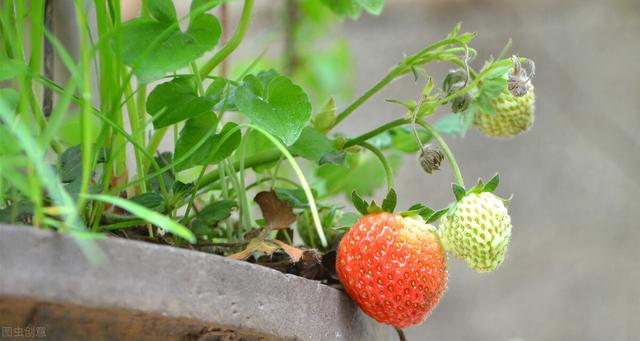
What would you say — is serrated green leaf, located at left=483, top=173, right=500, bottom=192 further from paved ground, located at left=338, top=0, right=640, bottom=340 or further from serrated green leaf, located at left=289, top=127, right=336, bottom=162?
paved ground, located at left=338, top=0, right=640, bottom=340

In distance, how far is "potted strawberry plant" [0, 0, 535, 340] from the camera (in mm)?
415

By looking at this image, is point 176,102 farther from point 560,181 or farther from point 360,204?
point 560,181

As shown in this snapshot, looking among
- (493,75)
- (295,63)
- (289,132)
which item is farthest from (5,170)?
(295,63)

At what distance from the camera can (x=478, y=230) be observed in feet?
1.81

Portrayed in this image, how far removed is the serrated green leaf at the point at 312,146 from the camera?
621 mm

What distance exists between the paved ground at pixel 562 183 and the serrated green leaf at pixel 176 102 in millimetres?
1582

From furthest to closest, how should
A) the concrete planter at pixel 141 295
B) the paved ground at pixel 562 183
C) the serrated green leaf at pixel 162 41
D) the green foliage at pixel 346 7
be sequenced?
1. the paved ground at pixel 562 183
2. the green foliage at pixel 346 7
3. the serrated green leaf at pixel 162 41
4. the concrete planter at pixel 141 295

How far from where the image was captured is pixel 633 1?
217cm

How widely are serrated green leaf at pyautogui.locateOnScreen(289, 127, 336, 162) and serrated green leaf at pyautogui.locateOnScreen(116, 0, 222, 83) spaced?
0.39 ft

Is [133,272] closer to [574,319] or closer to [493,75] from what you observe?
[493,75]

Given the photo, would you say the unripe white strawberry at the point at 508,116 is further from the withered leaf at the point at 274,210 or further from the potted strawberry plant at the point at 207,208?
the withered leaf at the point at 274,210

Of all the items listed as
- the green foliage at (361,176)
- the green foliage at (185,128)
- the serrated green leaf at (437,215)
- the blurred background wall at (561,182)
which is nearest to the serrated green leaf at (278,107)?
the green foliage at (185,128)

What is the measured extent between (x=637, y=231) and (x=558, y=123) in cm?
34

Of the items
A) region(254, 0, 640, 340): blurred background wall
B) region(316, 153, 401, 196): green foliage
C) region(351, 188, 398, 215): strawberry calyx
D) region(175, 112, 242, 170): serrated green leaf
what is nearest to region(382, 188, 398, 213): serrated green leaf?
region(351, 188, 398, 215): strawberry calyx
